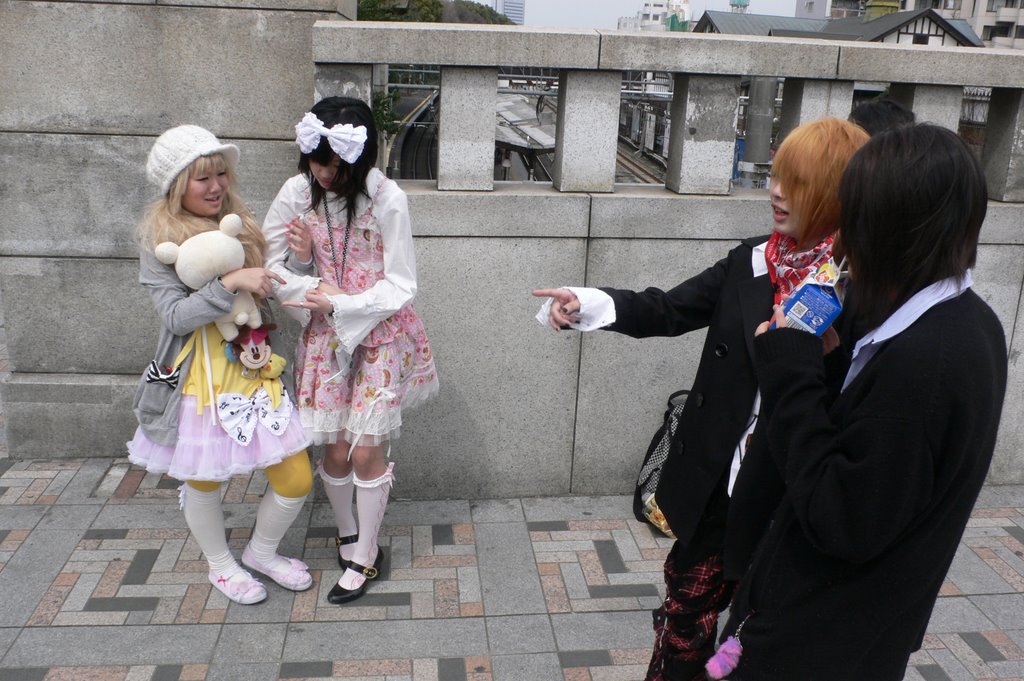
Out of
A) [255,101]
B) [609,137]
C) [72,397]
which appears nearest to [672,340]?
[609,137]

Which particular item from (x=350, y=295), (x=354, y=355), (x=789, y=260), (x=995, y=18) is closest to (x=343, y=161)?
(x=350, y=295)

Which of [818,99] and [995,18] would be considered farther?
[995,18]

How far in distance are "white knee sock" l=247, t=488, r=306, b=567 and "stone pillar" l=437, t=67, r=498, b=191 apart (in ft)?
4.81

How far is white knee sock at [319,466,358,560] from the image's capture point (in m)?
3.51

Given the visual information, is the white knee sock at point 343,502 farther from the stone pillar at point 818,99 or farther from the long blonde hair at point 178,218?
the stone pillar at point 818,99

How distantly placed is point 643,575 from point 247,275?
1.98 metres

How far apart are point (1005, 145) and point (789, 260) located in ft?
8.25

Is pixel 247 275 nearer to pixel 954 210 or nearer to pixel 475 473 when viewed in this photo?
pixel 475 473

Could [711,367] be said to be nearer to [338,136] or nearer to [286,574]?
[338,136]

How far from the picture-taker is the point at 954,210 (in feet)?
5.15

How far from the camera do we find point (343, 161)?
3.07 m

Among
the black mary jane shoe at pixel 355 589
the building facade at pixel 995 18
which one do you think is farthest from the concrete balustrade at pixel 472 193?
the building facade at pixel 995 18

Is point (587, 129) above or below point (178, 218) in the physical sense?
above

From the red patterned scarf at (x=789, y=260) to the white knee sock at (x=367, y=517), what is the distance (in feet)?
5.74
